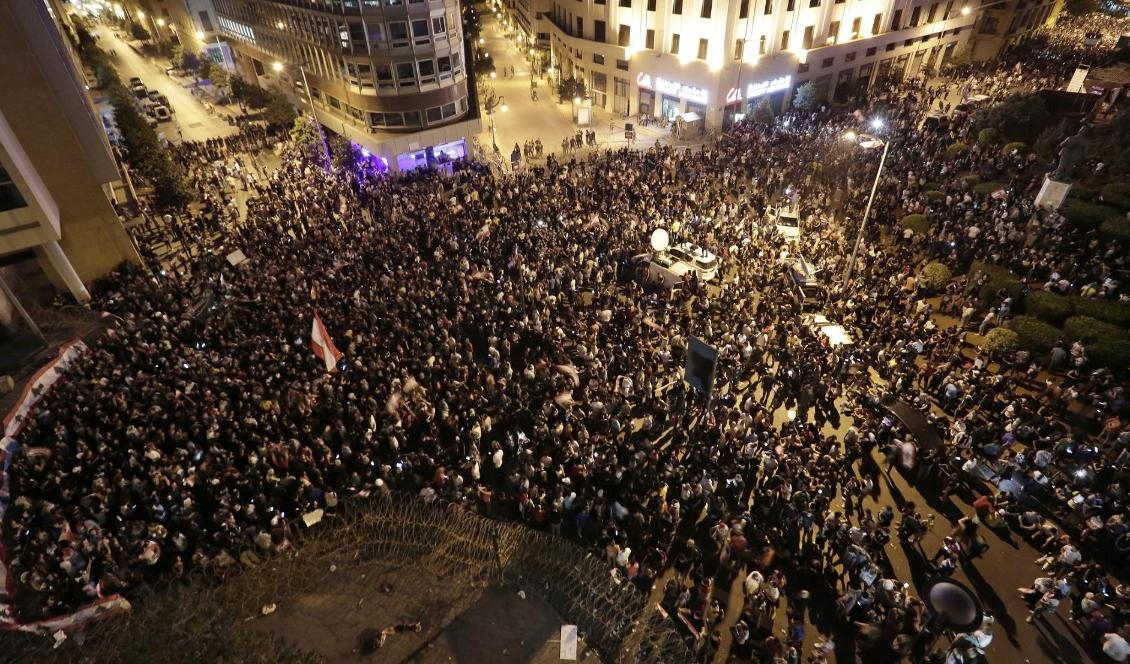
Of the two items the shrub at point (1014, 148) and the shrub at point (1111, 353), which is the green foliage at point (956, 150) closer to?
the shrub at point (1014, 148)

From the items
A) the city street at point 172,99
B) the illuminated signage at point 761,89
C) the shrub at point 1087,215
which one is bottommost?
the city street at point 172,99

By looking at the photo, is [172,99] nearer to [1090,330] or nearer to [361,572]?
[361,572]

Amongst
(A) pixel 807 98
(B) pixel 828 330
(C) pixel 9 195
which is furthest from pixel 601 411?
(A) pixel 807 98

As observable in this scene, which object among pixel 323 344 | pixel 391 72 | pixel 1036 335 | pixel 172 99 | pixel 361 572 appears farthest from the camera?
pixel 172 99

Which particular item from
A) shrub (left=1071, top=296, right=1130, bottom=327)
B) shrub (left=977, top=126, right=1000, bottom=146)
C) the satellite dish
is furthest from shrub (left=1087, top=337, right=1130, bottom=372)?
shrub (left=977, top=126, right=1000, bottom=146)

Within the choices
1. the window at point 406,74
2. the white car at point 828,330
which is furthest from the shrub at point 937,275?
the window at point 406,74

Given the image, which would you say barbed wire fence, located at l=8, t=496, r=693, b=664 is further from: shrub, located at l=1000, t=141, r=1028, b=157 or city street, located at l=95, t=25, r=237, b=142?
city street, located at l=95, t=25, r=237, b=142

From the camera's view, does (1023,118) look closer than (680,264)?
No
